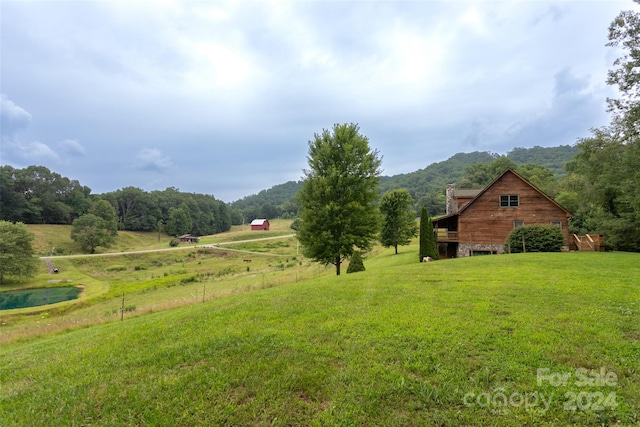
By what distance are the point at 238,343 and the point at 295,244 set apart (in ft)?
225

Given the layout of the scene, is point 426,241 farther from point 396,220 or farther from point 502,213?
point 396,220

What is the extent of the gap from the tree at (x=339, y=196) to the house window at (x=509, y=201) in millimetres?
13137

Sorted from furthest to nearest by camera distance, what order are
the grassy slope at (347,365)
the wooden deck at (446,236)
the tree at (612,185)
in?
the wooden deck at (446,236) < the tree at (612,185) < the grassy slope at (347,365)

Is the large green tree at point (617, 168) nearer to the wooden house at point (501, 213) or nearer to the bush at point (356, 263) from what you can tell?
the wooden house at point (501, 213)

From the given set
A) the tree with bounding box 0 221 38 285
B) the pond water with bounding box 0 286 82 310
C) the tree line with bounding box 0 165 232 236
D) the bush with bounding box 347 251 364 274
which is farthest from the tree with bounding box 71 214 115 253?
the bush with bounding box 347 251 364 274

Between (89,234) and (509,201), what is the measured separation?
71347 millimetres

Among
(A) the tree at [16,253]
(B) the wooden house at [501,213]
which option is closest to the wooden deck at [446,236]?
(B) the wooden house at [501,213]

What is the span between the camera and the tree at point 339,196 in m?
16.7

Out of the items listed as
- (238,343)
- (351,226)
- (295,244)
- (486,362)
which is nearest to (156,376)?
(238,343)

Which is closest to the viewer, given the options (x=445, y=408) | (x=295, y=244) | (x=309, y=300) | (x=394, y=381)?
(x=445, y=408)

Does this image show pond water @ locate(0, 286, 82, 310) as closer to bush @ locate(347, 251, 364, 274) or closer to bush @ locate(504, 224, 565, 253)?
bush @ locate(347, 251, 364, 274)

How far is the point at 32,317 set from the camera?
20688mm

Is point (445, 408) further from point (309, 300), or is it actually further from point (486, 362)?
point (309, 300)

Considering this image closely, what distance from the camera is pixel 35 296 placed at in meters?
30.0
